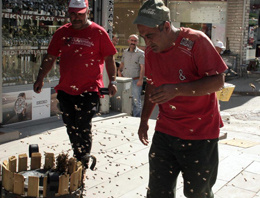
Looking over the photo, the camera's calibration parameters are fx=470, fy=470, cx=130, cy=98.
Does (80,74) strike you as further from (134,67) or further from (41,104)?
(134,67)

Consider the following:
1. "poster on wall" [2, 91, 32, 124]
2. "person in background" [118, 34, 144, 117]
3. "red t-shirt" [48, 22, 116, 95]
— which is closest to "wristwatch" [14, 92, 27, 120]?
"poster on wall" [2, 91, 32, 124]

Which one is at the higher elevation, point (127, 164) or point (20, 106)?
point (20, 106)

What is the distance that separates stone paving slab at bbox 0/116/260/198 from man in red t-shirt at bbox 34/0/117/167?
0.30 meters

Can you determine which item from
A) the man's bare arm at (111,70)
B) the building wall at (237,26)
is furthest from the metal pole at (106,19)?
the building wall at (237,26)

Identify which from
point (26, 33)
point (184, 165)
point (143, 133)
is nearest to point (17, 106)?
point (26, 33)

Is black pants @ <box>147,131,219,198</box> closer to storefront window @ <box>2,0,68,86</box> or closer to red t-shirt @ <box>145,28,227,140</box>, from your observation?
red t-shirt @ <box>145,28,227,140</box>

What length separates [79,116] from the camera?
507 centimetres

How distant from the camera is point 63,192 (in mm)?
3420

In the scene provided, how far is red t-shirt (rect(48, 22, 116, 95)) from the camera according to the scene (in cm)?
511

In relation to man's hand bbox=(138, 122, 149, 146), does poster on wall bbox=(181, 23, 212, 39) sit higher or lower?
higher

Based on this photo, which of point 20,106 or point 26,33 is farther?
point 26,33

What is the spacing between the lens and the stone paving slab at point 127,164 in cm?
525

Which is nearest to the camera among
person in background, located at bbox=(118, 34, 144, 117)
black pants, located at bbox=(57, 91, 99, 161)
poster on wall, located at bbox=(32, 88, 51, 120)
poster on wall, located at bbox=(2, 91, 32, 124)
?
black pants, located at bbox=(57, 91, 99, 161)

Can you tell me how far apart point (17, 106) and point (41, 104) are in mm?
607
